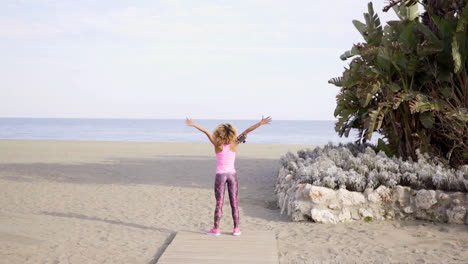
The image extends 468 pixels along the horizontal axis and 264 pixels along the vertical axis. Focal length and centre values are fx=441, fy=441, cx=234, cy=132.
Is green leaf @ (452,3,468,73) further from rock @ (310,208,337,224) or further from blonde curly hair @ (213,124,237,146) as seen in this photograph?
blonde curly hair @ (213,124,237,146)

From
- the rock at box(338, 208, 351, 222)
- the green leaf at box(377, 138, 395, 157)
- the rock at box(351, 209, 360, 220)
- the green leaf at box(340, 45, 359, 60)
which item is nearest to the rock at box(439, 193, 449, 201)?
the rock at box(351, 209, 360, 220)

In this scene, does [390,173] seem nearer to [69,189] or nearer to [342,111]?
[342,111]

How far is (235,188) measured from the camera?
22.9 ft

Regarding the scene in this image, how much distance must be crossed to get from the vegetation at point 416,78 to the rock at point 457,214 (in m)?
1.94

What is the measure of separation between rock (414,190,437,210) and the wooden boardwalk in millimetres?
2995

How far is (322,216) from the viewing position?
839 centimetres

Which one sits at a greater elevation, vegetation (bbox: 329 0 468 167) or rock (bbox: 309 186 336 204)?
vegetation (bbox: 329 0 468 167)

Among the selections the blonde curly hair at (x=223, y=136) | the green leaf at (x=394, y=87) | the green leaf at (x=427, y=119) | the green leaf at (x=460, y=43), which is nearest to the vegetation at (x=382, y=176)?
the green leaf at (x=427, y=119)

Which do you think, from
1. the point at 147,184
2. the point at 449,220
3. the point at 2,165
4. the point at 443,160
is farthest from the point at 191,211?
the point at 2,165

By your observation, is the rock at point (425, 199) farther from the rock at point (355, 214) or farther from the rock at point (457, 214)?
the rock at point (355, 214)

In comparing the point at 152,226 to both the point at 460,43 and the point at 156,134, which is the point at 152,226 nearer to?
the point at 460,43

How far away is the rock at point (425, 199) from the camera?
27.0 ft

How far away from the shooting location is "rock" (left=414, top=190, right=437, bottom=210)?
8.23 m

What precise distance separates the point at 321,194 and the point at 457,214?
2.47 metres
